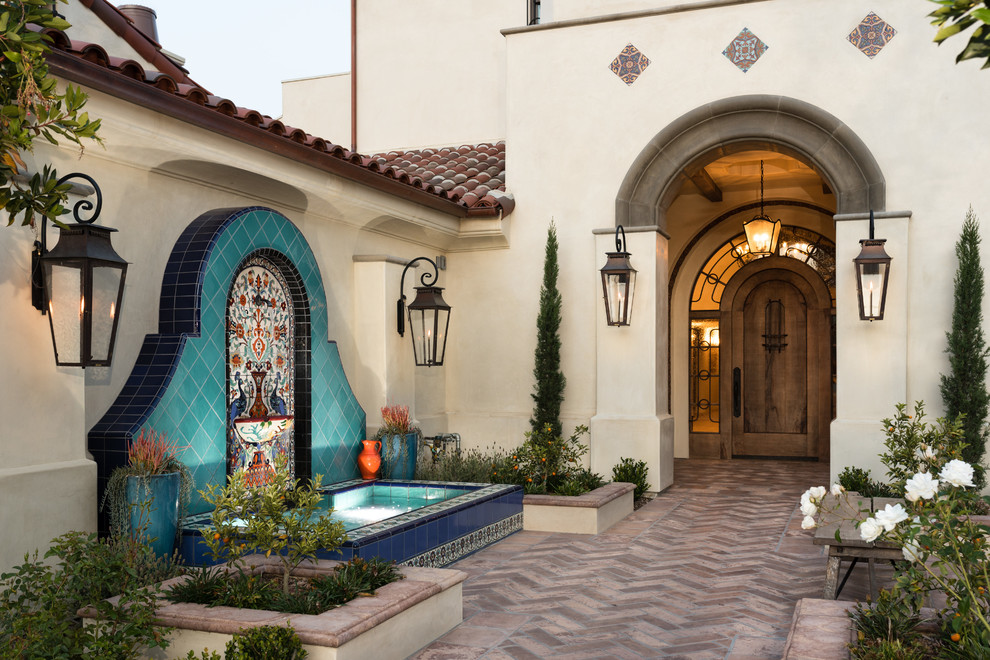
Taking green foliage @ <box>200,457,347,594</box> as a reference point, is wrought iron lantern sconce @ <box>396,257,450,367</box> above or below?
above

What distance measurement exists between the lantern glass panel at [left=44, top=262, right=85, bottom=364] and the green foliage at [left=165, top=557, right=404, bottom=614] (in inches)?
59.0

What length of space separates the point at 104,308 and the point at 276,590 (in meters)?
1.93

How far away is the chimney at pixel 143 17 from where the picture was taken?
35.8ft

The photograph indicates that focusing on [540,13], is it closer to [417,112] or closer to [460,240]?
[417,112]

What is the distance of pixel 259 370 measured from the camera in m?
7.73

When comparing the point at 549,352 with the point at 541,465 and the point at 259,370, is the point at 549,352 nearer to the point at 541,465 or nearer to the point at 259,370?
the point at 541,465

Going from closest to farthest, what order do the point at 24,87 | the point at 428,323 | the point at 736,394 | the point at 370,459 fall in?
the point at 24,87 → the point at 370,459 → the point at 428,323 → the point at 736,394

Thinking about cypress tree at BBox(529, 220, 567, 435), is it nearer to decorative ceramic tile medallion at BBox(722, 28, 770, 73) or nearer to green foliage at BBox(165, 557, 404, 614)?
decorative ceramic tile medallion at BBox(722, 28, 770, 73)

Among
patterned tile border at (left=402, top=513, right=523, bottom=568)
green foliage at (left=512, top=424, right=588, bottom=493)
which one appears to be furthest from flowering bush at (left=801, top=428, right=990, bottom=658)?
green foliage at (left=512, top=424, right=588, bottom=493)

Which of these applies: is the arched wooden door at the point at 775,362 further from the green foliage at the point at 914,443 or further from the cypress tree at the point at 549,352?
the green foliage at the point at 914,443

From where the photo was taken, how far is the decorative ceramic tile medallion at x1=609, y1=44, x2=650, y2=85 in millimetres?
10484

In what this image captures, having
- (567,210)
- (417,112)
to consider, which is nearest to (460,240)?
(567,210)

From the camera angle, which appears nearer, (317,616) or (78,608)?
(317,616)

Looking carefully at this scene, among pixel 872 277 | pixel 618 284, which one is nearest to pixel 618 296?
pixel 618 284
